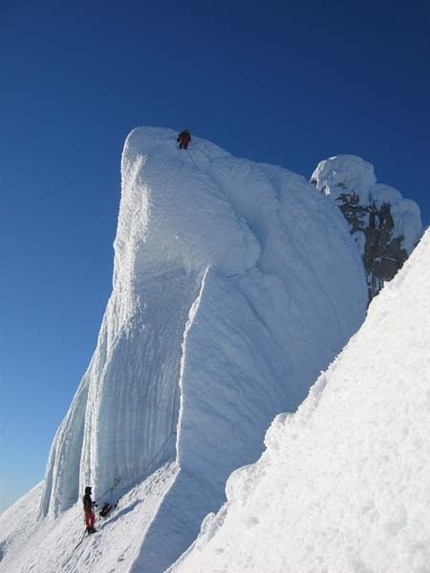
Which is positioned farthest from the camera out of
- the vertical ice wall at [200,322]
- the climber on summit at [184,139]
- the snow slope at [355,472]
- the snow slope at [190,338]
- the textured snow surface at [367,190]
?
the textured snow surface at [367,190]

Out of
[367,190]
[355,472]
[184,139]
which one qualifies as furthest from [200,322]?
[367,190]

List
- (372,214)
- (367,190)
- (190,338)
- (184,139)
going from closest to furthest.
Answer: (190,338) < (184,139) < (372,214) < (367,190)

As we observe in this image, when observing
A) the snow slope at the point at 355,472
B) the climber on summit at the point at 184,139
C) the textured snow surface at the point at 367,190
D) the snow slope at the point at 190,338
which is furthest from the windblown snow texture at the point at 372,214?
the snow slope at the point at 355,472

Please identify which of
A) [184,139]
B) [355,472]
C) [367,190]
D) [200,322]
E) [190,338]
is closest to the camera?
[355,472]

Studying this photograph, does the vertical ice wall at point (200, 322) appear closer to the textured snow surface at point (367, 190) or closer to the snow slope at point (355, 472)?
the snow slope at point (355, 472)

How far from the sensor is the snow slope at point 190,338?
12.2 m

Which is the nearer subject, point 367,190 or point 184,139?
point 184,139

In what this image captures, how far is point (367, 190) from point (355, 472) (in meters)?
44.5

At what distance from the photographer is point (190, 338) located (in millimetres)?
13648

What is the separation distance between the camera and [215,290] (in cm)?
1473

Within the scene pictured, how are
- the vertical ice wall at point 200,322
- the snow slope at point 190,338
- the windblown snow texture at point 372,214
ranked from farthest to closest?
1. the windblown snow texture at point 372,214
2. the vertical ice wall at point 200,322
3. the snow slope at point 190,338

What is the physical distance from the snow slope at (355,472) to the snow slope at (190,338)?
5520mm

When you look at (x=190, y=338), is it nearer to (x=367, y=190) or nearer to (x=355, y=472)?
(x=355, y=472)

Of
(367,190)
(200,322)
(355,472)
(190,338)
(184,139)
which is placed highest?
(367,190)
